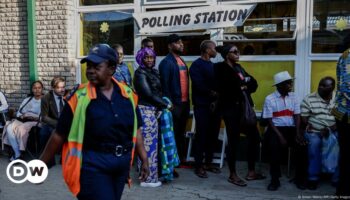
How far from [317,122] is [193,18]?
8.31 feet

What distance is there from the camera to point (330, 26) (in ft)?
20.0

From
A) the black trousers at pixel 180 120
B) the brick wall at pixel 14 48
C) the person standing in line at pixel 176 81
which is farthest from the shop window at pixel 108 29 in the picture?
the black trousers at pixel 180 120

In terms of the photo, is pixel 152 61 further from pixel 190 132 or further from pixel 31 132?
pixel 31 132

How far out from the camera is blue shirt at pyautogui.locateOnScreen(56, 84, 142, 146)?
2764 mm

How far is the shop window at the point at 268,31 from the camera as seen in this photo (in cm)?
629

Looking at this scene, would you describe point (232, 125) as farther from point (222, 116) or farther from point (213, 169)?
point (213, 169)

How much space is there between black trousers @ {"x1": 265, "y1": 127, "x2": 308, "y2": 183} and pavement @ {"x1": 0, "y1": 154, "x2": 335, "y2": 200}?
0.62 feet

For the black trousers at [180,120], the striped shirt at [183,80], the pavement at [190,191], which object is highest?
the striped shirt at [183,80]

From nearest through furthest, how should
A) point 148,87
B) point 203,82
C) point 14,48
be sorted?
point 148,87
point 203,82
point 14,48

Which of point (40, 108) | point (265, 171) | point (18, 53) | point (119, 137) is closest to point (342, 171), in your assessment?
point (265, 171)

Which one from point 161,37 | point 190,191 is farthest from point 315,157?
point 161,37

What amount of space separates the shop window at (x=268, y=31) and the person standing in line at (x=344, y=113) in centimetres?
190

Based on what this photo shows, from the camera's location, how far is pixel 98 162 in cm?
277

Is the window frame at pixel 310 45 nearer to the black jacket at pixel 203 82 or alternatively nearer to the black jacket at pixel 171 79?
the black jacket at pixel 203 82
